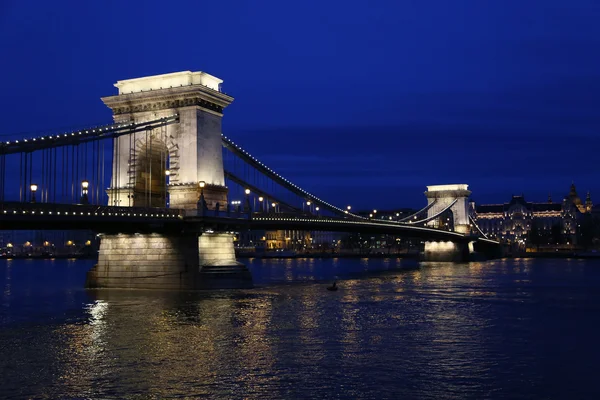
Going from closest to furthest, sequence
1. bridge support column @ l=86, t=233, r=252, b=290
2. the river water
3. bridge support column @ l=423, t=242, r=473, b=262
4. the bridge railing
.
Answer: the river water, the bridge railing, bridge support column @ l=86, t=233, r=252, b=290, bridge support column @ l=423, t=242, r=473, b=262

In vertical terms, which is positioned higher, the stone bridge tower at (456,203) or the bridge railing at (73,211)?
the stone bridge tower at (456,203)

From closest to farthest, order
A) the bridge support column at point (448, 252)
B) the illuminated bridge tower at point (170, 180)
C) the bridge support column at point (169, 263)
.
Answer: the bridge support column at point (169, 263)
the illuminated bridge tower at point (170, 180)
the bridge support column at point (448, 252)

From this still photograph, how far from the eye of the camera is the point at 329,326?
99.1 feet

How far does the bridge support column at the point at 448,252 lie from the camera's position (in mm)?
114100

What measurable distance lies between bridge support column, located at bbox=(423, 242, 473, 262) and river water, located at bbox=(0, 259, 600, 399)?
7125 cm

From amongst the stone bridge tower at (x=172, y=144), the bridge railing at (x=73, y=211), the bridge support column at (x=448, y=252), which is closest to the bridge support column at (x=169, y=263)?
the bridge railing at (x=73, y=211)

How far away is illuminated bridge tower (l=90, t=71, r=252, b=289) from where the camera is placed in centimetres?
4525

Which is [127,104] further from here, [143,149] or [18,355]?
[18,355]

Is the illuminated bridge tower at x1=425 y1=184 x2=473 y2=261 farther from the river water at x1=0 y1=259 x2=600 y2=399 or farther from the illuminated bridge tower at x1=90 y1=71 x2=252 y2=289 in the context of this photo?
the river water at x1=0 y1=259 x2=600 y2=399

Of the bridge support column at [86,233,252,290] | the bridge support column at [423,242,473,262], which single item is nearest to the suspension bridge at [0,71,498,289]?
the bridge support column at [86,233,252,290]

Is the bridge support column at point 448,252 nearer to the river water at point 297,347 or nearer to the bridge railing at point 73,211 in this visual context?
the river water at point 297,347

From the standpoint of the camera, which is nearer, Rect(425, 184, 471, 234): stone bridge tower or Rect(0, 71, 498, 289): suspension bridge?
Rect(0, 71, 498, 289): suspension bridge

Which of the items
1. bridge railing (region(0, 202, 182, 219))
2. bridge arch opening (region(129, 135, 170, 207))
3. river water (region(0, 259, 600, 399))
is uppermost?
bridge arch opening (region(129, 135, 170, 207))

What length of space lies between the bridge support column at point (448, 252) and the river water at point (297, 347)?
→ 234 feet
